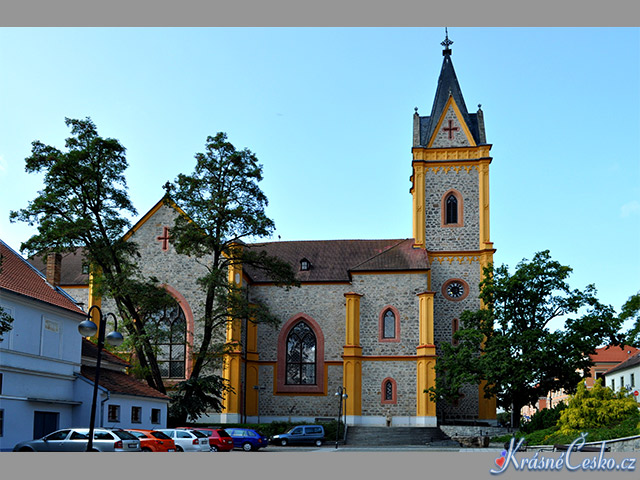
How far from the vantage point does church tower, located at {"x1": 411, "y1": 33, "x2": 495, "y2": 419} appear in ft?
150

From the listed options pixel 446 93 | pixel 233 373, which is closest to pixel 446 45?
pixel 446 93

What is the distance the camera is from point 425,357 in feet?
141

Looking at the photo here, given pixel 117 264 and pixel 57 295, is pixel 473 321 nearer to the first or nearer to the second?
pixel 117 264

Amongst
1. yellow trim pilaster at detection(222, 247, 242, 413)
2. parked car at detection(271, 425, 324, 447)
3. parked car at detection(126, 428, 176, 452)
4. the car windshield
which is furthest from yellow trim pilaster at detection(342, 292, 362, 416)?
the car windshield

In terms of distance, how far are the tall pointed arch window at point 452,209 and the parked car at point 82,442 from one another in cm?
2857

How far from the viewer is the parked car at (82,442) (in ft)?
73.5

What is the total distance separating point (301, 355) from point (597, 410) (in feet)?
69.0

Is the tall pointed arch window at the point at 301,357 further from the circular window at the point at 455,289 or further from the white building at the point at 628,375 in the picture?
the white building at the point at 628,375

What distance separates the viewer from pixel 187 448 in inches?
1103

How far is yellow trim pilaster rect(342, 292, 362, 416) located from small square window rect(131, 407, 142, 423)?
14884 mm

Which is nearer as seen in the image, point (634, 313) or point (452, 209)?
point (634, 313)
